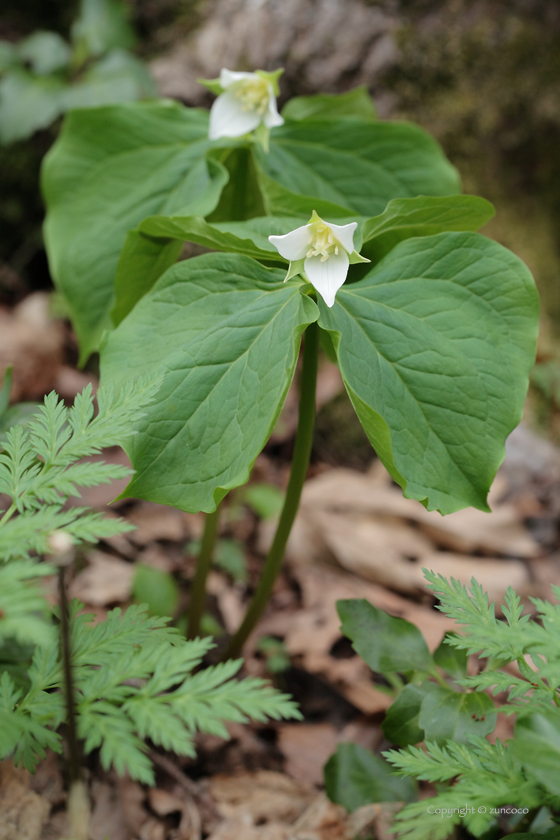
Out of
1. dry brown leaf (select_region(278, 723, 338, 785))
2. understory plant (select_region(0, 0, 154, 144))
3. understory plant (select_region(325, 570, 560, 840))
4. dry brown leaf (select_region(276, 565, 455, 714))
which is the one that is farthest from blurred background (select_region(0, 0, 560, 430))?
understory plant (select_region(325, 570, 560, 840))

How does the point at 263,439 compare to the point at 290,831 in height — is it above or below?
above

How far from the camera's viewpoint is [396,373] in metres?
0.94

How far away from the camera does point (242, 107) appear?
1.19 metres

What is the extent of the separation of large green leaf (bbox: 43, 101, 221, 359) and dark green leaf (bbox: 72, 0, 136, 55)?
108cm

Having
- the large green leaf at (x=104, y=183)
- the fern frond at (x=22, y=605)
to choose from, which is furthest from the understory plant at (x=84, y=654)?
the large green leaf at (x=104, y=183)

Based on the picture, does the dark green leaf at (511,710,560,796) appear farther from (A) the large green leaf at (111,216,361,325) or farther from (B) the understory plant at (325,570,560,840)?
(A) the large green leaf at (111,216,361,325)

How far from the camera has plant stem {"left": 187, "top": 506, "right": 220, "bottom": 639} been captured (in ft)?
4.08

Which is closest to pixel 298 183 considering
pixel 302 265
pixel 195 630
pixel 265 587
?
pixel 302 265

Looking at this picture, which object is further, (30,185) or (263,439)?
(30,185)

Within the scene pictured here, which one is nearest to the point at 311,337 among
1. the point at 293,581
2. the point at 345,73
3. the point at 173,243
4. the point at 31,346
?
the point at 173,243

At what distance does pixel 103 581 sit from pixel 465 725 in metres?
1.06

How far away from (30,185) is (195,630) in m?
1.89

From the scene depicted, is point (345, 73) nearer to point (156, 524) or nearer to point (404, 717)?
point (156, 524)

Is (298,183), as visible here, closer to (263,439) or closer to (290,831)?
(263,439)
